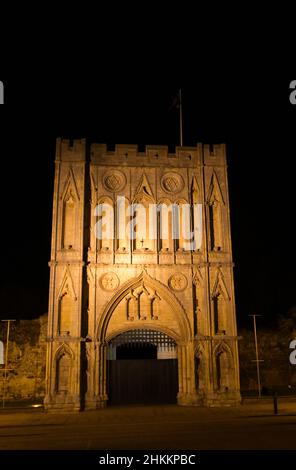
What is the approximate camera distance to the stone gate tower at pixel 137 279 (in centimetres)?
2403

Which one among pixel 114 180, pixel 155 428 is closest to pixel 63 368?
pixel 155 428

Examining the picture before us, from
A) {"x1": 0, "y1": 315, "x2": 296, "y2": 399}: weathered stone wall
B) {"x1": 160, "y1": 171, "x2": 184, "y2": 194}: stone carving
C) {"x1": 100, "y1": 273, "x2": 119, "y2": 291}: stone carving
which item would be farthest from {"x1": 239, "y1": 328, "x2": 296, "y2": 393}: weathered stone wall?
{"x1": 160, "y1": 171, "x2": 184, "y2": 194}: stone carving

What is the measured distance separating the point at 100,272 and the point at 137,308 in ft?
9.21

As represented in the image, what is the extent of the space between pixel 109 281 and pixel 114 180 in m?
5.87

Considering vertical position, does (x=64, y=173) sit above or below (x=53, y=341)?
above

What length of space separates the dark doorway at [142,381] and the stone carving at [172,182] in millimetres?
9732

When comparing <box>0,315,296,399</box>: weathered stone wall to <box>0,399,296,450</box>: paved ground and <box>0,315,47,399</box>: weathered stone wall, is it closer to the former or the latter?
<box>0,315,47,399</box>: weathered stone wall

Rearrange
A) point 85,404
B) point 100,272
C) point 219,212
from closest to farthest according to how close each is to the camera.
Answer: point 85,404 < point 100,272 < point 219,212

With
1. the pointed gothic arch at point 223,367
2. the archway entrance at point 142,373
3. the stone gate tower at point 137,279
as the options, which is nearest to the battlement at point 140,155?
the stone gate tower at point 137,279

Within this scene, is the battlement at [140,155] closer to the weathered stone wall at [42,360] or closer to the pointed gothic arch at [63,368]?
the weathered stone wall at [42,360]

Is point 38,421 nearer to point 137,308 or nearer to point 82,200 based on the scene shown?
→ point 137,308
